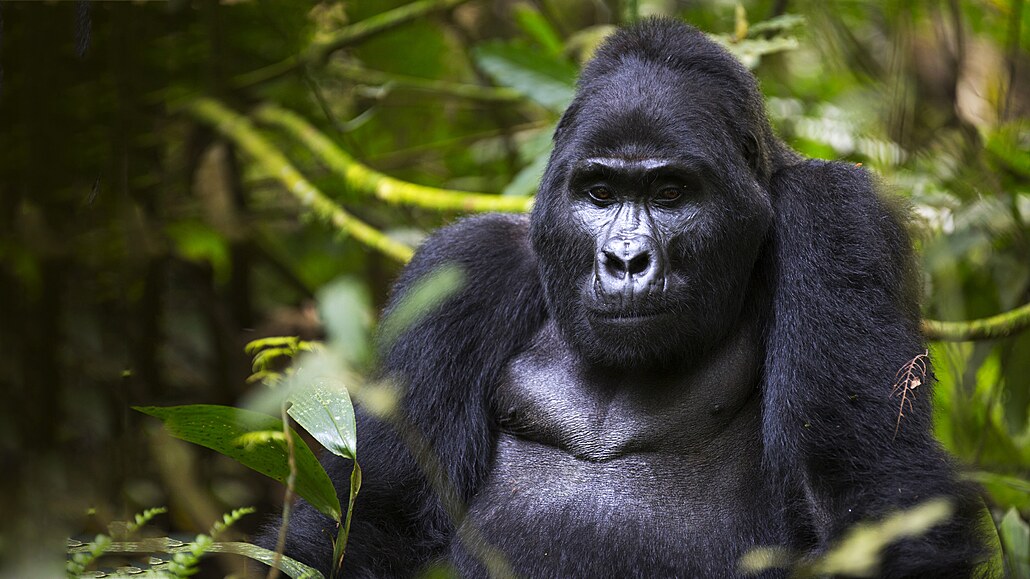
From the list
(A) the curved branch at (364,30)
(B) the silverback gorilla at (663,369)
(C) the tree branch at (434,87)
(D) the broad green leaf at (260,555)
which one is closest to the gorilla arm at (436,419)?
(B) the silverback gorilla at (663,369)

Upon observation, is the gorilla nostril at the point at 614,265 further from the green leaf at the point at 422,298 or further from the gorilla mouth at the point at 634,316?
the green leaf at the point at 422,298

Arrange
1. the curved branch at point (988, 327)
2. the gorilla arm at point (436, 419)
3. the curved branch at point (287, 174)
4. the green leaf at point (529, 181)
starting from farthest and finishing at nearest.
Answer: the curved branch at point (287, 174), the green leaf at point (529, 181), the curved branch at point (988, 327), the gorilla arm at point (436, 419)

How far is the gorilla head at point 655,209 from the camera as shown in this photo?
319cm

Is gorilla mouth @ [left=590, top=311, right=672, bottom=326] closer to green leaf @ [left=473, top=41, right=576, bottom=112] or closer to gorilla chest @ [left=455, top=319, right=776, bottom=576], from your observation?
gorilla chest @ [left=455, top=319, right=776, bottom=576]

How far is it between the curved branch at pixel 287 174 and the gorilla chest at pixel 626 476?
1666 millimetres

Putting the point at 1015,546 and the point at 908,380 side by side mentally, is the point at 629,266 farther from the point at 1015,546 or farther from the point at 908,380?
the point at 1015,546

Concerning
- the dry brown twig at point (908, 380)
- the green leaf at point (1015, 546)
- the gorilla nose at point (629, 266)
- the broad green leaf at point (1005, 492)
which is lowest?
the broad green leaf at point (1005, 492)

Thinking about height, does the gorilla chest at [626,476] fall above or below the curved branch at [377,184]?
below

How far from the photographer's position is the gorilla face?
125 inches

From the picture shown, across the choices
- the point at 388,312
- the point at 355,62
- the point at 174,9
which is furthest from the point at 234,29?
the point at 388,312

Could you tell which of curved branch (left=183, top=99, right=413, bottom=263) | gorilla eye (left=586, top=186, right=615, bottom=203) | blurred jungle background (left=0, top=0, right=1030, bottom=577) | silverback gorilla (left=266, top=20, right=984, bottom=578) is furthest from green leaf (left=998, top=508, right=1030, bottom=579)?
curved branch (left=183, top=99, right=413, bottom=263)

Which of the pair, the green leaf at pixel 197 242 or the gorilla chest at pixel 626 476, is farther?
the green leaf at pixel 197 242

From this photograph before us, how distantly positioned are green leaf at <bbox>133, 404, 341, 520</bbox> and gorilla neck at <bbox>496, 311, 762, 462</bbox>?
0.94 meters

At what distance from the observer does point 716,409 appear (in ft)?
11.1
